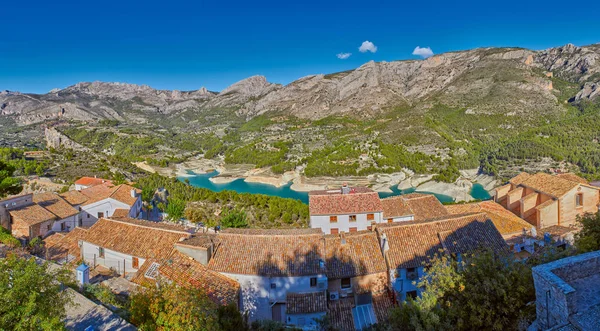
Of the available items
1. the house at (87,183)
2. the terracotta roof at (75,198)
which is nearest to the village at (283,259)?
the terracotta roof at (75,198)

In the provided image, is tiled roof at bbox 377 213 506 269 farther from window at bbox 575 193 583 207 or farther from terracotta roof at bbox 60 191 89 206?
terracotta roof at bbox 60 191 89 206

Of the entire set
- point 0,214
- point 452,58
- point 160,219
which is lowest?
point 160,219

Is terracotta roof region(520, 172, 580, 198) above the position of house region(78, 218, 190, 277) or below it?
above

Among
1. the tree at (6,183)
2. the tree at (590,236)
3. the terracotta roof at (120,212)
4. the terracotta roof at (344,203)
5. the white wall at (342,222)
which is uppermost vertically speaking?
the tree at (6,183)

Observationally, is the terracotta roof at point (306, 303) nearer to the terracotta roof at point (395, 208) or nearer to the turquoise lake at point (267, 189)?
the terracotta roof at point (395, 208)

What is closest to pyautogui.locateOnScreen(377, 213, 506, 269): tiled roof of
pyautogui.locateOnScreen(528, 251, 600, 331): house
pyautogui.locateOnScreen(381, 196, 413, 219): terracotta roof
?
pyautogui.locateOnScreen(381, 196, 413, 219): terracotta roof

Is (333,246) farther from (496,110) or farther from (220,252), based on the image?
(496,110)

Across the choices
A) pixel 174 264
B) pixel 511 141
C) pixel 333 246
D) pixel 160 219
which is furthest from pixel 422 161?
pixel 174 264
